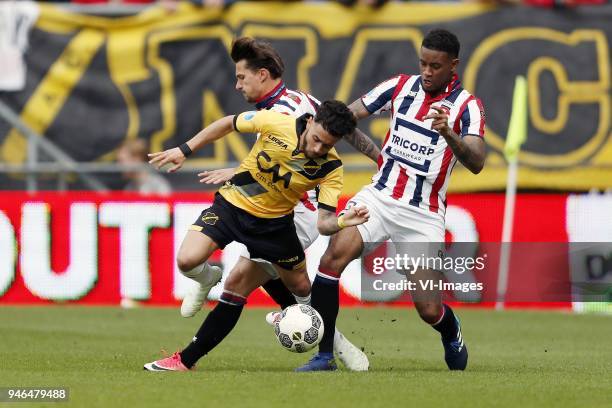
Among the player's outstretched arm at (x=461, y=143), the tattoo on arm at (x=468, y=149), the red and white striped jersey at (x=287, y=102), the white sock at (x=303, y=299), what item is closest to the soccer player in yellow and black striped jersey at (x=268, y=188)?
the red and white striped jersey at (x=287, y=102)

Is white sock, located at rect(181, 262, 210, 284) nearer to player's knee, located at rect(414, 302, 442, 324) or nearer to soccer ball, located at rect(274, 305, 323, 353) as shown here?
soccer ball, located at rect(274, 305, 323, 353)

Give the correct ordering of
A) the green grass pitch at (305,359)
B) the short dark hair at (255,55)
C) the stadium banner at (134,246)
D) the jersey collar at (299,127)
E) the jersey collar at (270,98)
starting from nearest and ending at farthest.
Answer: the green grass pitch at (305,359)
the jersey collar at (299,127)
the short dark hair at (255,55)
the jersey collar at (270,98)
the stadium banner at (134,246)

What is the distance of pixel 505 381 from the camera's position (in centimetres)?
866

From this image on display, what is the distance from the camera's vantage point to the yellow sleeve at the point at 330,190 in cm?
873

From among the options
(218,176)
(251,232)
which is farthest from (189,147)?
(251,232)

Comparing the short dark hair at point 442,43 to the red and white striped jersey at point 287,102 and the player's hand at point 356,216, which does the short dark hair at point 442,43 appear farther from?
the player's hand at point 356,216

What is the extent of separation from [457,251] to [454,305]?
113cm

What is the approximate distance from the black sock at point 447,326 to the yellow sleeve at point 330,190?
1.28 m

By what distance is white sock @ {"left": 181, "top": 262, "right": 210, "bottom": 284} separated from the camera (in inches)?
354

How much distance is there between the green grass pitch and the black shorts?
811 millimetres

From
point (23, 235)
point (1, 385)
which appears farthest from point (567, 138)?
point (1, 385)

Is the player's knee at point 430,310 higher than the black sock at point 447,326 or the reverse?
higher

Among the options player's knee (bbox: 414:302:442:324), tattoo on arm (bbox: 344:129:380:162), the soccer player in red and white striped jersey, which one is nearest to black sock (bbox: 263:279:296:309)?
the soccer player in red and white striped jersey

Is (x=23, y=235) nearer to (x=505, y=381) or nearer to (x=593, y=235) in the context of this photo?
(x=593, y=235)
